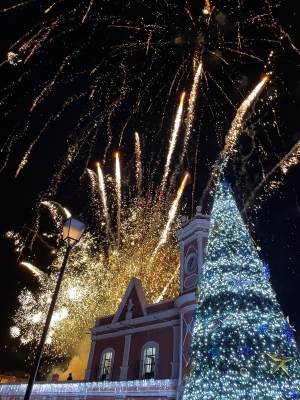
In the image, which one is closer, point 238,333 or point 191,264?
point 238,333

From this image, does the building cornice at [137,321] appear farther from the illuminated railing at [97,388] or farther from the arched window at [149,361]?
the illuminated railing at [97,388]

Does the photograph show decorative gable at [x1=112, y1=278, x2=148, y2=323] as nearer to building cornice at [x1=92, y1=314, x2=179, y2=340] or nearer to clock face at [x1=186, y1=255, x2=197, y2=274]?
building cornice at [x1=92, y1=314, x2=179, y2=340]

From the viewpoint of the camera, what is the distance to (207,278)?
12266 mm

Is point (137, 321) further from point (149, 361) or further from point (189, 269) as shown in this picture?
point (189, 269)

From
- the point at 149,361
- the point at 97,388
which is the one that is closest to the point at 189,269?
the point at 149,361

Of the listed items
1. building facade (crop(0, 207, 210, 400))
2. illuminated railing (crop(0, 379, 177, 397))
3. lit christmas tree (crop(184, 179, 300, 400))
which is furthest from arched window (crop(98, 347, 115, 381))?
lit christmas tree (crop(184, 179, 300, 400))

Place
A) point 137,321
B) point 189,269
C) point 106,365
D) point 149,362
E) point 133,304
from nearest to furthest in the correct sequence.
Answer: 1. point 149,362
2. point 189,269
3. point 137,321
4. point 106,365
5. point 133,304

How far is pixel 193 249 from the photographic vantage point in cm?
1905

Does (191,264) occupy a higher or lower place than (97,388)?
higher

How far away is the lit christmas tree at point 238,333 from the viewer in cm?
999

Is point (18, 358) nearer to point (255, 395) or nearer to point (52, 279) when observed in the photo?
point (52, 279)

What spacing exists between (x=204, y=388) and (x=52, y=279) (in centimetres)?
2058

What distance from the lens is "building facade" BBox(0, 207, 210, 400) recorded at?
55.8 ft

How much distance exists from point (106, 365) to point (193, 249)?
877 centimetres
